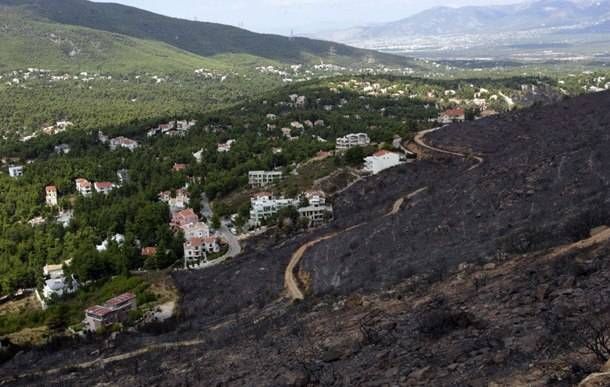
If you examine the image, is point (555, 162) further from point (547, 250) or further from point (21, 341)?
point (21, 341)

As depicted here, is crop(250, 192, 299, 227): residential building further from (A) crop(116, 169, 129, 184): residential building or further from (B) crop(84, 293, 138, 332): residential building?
(A) crop(116, 169, 129, 184): residential building

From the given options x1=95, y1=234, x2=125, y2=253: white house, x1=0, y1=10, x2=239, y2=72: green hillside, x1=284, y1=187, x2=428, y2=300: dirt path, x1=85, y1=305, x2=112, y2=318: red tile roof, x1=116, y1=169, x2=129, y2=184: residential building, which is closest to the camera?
x1=284, y1=187, x2=428, y2=300: dirt path

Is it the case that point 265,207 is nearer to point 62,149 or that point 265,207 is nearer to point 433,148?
point 433,148

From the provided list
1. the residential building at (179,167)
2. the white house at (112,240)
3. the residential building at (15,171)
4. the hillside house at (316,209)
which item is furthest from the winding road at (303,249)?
the residential building at (15,171)

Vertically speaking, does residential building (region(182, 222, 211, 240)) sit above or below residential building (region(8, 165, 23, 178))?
below

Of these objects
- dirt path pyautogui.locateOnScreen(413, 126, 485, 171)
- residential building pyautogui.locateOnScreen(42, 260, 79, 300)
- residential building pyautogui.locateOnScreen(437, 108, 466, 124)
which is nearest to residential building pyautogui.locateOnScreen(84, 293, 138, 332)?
residential building pyautogui.locateOnScreen(42, 260, 79, 300)

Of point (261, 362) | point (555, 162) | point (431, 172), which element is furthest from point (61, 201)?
point (261, 362)

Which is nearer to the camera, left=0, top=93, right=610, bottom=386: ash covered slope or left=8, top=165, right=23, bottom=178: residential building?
left=0, top=93, right=610, bottom=386: ash covered slope
